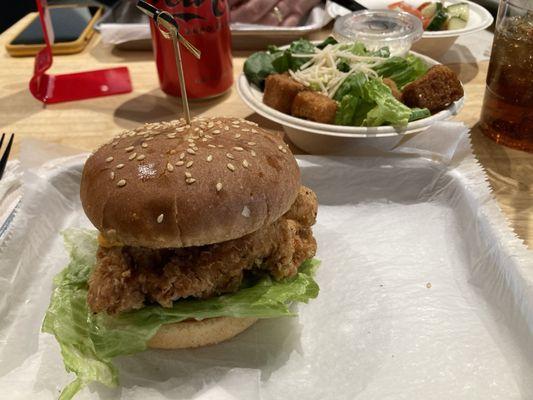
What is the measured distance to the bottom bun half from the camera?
4.83 feet

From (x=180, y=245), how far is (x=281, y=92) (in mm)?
1169

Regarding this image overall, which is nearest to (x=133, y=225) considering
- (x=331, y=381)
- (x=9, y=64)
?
(x=331, y=381)

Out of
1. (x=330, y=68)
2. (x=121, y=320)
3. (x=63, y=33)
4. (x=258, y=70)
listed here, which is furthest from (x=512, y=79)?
(x=63, y=33)

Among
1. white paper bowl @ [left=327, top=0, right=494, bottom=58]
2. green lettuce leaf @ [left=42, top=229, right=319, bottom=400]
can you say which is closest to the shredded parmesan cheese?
white paper bowl @ [left=327, top=0, right=494, bottom=58]

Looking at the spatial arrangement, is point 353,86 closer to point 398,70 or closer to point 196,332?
point 398,70

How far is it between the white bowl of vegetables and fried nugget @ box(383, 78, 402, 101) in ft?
0.14

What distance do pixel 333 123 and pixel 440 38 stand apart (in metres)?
1.30

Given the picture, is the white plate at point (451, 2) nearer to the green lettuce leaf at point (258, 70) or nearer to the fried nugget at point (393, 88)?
the fried nugget at point (393, 88)

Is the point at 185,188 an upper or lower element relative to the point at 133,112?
upper

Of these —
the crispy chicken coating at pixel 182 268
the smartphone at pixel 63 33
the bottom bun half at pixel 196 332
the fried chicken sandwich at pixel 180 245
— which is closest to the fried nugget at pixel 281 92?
the fried chicken sandwich at pixel 180 245

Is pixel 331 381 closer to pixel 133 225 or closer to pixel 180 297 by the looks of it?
pixel 180 297

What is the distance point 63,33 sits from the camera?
3881 mm

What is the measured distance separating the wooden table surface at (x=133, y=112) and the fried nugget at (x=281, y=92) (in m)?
0.38

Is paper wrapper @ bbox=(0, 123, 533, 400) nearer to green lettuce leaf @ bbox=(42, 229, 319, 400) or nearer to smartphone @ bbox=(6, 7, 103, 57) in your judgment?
green lettuce leaf @ bbox=(42, 229, 319, 400)
